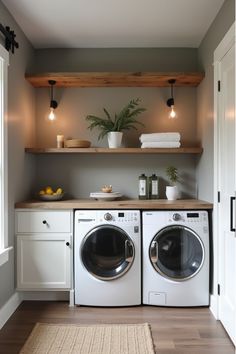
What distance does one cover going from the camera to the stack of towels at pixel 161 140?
3.12 metres

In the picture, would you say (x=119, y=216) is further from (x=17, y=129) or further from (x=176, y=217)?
(x=17, y=129)

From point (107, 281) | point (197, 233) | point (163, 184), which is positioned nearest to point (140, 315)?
point (107, 281)

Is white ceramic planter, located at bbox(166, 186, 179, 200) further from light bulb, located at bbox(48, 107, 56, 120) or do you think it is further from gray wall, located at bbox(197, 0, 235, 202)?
light bulb, located at bbox(48, 107, 56, 120)

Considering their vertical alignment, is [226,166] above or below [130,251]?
above

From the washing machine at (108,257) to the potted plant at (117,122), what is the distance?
804 millimetres

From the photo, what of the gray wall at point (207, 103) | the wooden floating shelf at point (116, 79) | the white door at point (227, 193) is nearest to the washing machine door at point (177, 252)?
the white door at point (227, 193)

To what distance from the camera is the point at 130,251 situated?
278 centimetres

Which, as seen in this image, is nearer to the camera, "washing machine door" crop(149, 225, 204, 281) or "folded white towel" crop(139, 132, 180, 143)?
"washing machine door" crop(149, 225, 204, 281)

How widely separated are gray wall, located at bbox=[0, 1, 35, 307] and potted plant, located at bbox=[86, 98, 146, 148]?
2.19 feet

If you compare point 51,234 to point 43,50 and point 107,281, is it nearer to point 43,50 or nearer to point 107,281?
point 107,281

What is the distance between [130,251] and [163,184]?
95 centimetres

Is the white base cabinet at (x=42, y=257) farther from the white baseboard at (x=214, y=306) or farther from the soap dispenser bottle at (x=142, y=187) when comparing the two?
the white baseboard at (x=214, y=306)

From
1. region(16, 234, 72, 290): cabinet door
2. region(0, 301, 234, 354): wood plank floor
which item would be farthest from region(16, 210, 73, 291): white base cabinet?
region(0, 301, 234, 354): wood plank floor

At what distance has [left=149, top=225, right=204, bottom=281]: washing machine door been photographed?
9.12 ft
